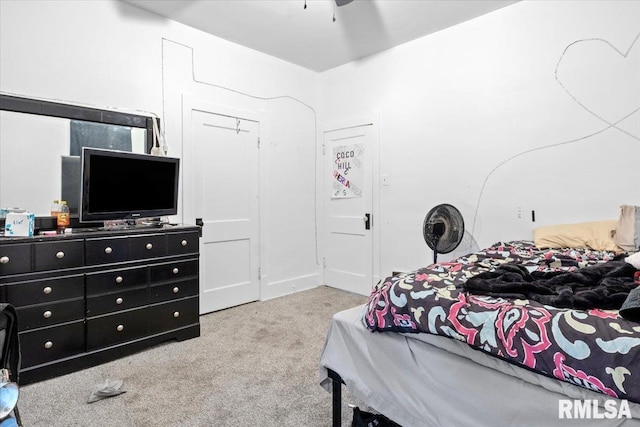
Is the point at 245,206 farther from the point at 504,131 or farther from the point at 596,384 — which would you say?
the point at 596,384

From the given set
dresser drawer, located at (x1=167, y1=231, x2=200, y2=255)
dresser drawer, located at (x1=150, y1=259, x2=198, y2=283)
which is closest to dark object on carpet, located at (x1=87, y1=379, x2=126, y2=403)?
dresser drawer, located at (x1=150, y1=259, x2=198, y2=283)

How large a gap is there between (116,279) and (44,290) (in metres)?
0.39

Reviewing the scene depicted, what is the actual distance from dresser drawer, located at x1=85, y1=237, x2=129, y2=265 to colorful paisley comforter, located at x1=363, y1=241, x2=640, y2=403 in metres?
1.83

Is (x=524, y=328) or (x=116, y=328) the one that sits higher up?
(x=524, y=328)

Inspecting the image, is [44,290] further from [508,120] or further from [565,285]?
[508,120]

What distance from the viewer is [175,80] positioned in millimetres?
3193

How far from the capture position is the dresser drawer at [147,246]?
8.17ft

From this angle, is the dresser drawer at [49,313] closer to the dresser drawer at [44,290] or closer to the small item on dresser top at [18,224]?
the dresser drawer at [44,290]

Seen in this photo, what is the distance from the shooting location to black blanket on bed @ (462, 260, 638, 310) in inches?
47.4

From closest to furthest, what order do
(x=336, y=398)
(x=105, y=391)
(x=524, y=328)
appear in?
1. (x=524, y=328)
2. (x=336, y=398)
3. (x=105, y=391)

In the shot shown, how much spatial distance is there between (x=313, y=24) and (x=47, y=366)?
10.9 ft

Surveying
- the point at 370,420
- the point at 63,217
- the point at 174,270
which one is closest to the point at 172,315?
the point at 174,270

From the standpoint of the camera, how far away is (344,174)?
4211mm

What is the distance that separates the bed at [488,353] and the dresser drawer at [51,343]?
66.3 inches
